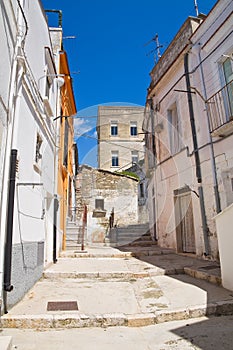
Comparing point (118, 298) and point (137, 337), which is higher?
point (118, 298)

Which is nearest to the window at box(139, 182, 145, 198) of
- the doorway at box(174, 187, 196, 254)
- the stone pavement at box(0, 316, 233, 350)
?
the doorway at box(174, 187, 196, 254)

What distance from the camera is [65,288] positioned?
4.87 metres

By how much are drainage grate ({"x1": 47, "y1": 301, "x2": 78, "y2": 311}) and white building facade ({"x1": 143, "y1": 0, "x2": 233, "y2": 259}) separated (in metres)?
4.50

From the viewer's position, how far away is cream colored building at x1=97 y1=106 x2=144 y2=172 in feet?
94.5

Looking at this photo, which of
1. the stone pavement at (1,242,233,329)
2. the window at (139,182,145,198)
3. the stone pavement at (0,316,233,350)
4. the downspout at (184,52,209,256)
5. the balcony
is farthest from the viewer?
the window at (139,182,145,198)

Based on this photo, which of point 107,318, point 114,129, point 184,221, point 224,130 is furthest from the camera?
point 114,129

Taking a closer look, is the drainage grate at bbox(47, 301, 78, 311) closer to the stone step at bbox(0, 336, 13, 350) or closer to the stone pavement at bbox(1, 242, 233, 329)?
the stone pavement at bbox(1, 242, 233, 329)

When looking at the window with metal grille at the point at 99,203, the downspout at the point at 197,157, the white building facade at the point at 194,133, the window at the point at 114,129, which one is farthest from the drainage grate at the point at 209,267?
the window at the point at 114,129

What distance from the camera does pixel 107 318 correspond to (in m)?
3.42

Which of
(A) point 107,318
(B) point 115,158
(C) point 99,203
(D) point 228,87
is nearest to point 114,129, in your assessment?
(B) point 115,158

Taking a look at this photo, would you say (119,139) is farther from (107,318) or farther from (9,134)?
(107,318)

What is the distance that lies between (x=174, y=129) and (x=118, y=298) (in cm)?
717

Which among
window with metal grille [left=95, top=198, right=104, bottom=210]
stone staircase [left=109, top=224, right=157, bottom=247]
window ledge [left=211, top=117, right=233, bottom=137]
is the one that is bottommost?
stone staircase [left=109, top=224, right=157, bottom=247]

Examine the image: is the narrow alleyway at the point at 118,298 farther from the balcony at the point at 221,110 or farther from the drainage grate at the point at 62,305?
the balcony at the point at 221,110
